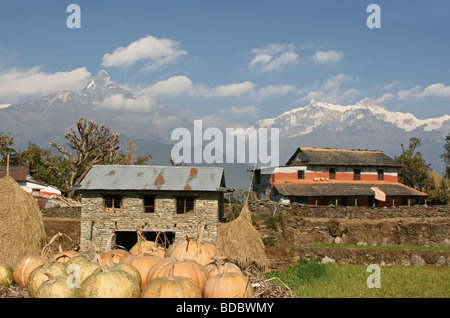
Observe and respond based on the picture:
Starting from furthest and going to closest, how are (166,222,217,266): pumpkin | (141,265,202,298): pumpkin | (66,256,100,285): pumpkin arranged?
(166,222,217,266): pumpkin, (66,256,100,285): pumpkin, (141,265,202,298): pumpkin

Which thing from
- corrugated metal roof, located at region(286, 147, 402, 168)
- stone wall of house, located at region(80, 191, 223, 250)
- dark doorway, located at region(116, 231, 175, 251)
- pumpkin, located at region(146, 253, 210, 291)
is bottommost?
dark doorway, located at region(116, 231, 175, 251)

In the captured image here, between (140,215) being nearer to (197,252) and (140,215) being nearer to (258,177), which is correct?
(197,252)

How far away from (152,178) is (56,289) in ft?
70.6

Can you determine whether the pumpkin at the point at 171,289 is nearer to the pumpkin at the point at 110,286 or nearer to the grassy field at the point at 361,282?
the pumpkin at the point at 110,286

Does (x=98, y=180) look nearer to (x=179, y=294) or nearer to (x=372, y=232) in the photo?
(x=372, y=232)

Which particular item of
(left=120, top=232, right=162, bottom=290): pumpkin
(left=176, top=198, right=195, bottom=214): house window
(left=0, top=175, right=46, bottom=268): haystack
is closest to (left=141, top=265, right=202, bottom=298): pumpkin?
(left=120, top=232, right=162, bottom=290): pumpkin

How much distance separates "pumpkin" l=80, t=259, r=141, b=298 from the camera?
5.91 metres

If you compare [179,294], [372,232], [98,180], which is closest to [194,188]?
[98,180]

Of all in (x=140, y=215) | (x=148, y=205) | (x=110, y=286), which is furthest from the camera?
(x=148, y=205)

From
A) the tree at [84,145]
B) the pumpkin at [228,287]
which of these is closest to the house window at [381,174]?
the tree at [84,145]

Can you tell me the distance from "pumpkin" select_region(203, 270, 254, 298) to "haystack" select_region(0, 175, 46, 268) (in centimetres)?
776

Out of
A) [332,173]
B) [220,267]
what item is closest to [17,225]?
[220,267]

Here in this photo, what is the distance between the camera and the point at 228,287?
20.4ft

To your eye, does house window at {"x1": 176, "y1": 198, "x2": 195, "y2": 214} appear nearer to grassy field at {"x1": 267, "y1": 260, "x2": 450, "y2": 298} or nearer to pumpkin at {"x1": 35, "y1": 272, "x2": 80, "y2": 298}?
grassy field at {"x1": 267, "y1": 260, "x2": 450, "y2": 298}
